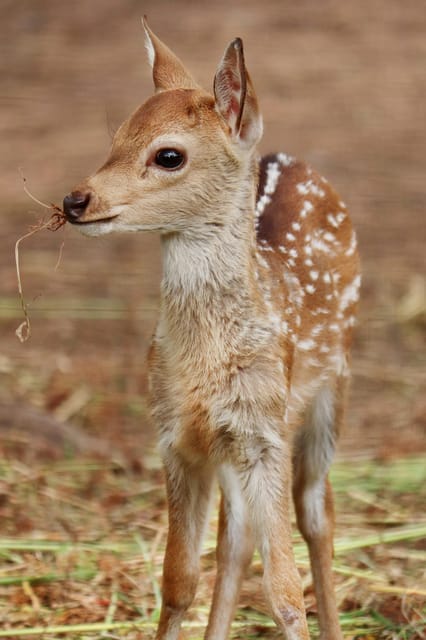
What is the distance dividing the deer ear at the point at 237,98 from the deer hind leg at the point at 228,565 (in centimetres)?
138

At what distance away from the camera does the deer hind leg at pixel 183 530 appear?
476 cm

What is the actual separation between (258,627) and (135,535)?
0.94 metres

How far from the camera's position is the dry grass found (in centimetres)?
545

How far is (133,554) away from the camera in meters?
5.98

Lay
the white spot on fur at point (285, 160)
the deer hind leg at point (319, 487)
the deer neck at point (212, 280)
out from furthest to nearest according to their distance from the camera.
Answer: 1. the white spot on fur at point (285, 160)
2. the deer hind leg at point (319, 487)
3. the deer neck at point (212, 280)

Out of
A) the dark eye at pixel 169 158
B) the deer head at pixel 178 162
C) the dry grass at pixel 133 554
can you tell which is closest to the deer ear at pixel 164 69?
the deer head at pixel 178 162

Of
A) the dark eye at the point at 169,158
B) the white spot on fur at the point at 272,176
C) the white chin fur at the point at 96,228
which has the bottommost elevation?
the white chin fur at the point at 96,228

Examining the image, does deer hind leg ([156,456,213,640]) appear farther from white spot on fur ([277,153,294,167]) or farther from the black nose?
white spot on fur ([277,153,294,167])

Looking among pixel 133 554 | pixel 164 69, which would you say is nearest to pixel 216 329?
pixel 164 69

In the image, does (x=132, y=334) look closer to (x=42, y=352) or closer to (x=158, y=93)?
(x=42, y=352)

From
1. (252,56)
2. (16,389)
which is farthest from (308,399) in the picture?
(252,56)

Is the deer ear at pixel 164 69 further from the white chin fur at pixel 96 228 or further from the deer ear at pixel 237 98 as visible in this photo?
the white chin fur at pixel 96 228

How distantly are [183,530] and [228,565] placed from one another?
0.41 meters

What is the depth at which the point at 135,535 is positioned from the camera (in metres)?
6.19
